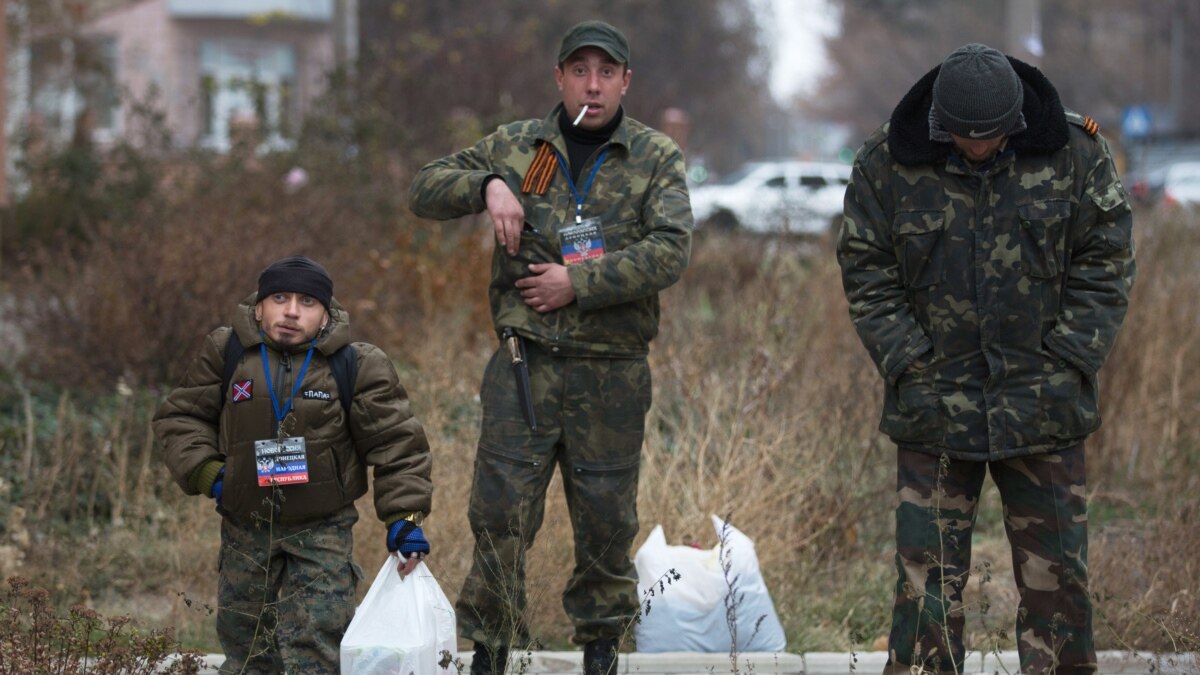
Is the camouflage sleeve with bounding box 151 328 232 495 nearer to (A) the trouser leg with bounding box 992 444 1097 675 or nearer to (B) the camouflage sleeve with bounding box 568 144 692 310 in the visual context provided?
(B) the camouflage sleeve with bounding box 568 144 692 310

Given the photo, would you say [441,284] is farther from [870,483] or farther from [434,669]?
[434,669]

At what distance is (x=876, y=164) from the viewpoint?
4418 mm

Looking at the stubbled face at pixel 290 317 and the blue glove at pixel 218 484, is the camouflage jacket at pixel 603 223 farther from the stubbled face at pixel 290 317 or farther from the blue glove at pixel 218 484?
the blue glove at pixel 218 484

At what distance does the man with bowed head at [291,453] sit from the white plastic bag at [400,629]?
0.18m

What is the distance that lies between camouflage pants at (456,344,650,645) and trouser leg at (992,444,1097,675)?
1.12m

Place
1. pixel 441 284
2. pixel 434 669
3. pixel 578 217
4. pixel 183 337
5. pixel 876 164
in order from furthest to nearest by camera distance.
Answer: pixel 441 284
pixel 183 337
pixel 578 217
pixel 876 164
pixel 434 669

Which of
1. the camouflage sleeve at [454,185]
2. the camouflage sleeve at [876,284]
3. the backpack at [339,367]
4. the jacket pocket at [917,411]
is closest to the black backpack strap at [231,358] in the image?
the backpack at [339,367]

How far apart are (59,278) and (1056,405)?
5627 millimetres

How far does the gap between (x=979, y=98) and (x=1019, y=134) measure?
0.22m

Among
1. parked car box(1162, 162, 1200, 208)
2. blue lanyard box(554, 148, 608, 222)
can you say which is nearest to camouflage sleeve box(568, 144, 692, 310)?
blue lanyard box(554, 148, 608, 222)

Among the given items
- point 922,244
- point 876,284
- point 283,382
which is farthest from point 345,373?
point 922,244

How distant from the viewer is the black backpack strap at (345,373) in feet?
14.4

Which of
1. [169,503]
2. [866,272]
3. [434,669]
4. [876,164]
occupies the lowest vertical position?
[434,669]

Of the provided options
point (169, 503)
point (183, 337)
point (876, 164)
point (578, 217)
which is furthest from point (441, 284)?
point (876, 164)
